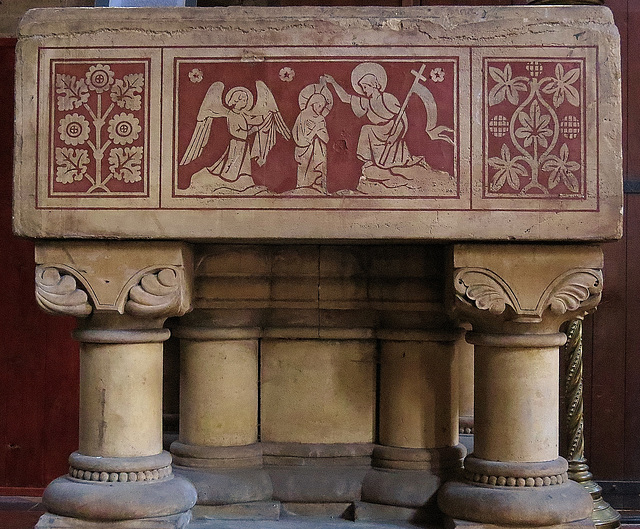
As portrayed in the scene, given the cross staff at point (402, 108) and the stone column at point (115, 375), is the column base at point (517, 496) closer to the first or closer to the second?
the stone column at point (115, 375)

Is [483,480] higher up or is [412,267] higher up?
[412,267]

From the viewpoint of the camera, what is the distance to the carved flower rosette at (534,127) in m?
3.09

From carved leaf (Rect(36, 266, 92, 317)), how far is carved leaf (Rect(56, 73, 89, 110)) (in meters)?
0.58

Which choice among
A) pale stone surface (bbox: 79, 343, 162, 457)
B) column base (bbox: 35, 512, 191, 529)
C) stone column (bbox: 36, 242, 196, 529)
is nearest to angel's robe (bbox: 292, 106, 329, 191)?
stone column (bbox: 36, 242, 196, 529)

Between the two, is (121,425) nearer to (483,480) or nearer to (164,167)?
(164,167)

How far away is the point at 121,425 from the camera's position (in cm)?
316

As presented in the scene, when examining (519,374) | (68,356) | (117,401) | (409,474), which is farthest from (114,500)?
(68,356)

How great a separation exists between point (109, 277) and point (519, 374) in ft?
4.76

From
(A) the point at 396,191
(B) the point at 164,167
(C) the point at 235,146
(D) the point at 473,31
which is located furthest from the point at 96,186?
(D) the point at 473,31

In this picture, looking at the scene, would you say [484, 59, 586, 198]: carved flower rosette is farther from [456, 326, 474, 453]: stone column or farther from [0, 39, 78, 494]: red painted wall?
[0, 39, 78, 494]: red painted wall

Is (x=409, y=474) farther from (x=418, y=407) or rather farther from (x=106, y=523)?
(x=106, y=523)

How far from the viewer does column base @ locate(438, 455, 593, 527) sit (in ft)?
10.0

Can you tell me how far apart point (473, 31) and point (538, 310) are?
0.97 m

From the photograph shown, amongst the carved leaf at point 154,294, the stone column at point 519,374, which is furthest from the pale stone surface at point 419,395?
the carved leaf at point 154,294
